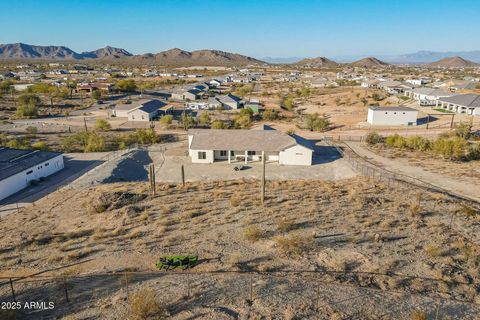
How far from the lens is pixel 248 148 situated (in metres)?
40.2

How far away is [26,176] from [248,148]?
22616mm

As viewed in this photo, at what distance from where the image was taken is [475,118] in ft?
211

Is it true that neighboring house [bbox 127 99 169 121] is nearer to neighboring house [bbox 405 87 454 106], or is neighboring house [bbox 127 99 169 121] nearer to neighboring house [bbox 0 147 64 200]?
neighboring house [bbox 0 147 64 200]

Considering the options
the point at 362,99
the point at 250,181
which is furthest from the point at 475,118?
the point at 250,181

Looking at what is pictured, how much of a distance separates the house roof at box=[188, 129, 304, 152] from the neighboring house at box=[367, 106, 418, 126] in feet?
94.8

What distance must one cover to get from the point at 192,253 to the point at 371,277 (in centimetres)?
895

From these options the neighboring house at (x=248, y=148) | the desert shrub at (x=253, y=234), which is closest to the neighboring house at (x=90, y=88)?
the neighboring house at (x=248, y=148)

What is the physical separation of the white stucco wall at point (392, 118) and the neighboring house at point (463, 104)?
44.7 feet

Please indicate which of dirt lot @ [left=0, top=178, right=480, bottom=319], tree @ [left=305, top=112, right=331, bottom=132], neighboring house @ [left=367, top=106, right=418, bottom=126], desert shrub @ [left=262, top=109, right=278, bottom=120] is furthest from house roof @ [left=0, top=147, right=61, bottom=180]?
neighboring house @ [left=367, top=106, right=418, bottom=126]

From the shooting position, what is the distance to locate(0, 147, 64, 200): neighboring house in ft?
104

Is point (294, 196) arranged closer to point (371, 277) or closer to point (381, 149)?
point (371, 277)

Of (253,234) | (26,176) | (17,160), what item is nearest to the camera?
(253,234)

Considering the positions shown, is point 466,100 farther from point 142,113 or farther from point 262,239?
point 262,239

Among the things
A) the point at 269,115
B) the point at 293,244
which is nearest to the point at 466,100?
the point at 269,115
